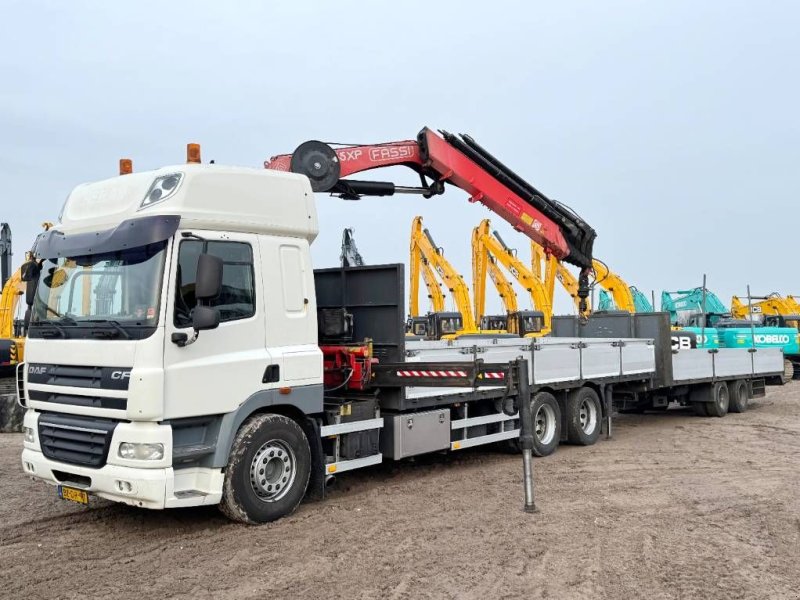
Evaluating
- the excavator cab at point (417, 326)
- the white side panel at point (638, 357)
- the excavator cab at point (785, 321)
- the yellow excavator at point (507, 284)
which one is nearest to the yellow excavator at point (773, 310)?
the excavator cab at point (785, 321)

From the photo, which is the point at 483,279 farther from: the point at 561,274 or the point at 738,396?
the point at 738,396

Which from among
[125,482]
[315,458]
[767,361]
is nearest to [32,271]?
[125,482]

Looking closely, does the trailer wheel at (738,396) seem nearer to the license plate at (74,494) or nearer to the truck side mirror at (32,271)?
the license plate at (74,494)

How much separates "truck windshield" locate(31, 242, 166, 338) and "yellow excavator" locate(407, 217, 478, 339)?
826 inches

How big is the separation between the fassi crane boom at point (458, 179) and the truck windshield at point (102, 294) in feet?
10.6

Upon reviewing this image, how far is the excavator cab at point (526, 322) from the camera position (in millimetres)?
26344

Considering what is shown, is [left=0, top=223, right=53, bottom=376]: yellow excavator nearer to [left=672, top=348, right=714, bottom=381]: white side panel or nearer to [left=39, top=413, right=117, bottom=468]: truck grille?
[left=39, top=413, right=117, bottom=468]: truck grille

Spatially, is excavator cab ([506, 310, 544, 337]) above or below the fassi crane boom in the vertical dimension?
below

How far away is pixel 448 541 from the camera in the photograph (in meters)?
6.30

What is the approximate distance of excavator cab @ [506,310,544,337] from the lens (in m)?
26.3

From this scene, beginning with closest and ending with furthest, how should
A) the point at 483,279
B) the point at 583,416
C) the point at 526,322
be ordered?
the point at 583,416 → the point at 526,322 → the point at 483,279

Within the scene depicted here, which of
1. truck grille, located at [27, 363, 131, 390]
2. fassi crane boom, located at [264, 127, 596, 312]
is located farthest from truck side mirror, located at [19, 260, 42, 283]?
fassi crane boom, located at [264, 127, 596, 312]

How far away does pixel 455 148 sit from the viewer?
35.9ft

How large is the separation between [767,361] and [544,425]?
9558mm
